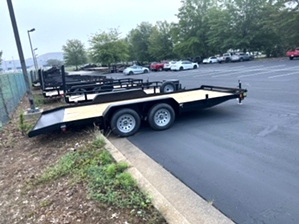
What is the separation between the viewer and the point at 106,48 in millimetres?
50438

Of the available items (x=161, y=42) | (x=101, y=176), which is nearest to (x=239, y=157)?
(x=101, y=176)

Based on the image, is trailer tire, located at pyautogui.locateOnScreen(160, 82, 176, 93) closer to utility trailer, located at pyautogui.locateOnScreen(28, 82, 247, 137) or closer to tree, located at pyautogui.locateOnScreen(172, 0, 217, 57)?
utility trailer, located at pyautogui.locateOnScreen(28, 82, 247, 137)

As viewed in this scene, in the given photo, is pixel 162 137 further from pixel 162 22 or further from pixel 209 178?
pixel 162 22

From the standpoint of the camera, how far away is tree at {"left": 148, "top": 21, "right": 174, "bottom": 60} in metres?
59.6

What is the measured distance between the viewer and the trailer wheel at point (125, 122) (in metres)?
5.77

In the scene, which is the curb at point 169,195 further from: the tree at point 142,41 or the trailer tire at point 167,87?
the tree at point 142,41

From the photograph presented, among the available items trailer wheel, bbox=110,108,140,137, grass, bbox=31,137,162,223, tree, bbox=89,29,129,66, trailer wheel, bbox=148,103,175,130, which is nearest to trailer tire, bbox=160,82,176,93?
trailer wheel, bbox=148,103,175,130

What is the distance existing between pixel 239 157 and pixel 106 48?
49.3 metres

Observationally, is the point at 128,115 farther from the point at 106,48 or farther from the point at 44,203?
the point at 106,48

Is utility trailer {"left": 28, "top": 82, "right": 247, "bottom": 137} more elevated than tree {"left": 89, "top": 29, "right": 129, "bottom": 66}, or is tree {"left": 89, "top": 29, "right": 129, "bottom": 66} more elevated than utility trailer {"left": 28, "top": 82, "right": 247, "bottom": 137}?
tree {"left": 89, "top": 29, "right": 129, "bottom": 66}

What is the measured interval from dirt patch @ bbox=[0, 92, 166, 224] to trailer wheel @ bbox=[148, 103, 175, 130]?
156 cm

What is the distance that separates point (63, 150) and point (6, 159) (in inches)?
48.3

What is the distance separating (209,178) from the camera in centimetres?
364

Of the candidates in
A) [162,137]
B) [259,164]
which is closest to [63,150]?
[162,137]
